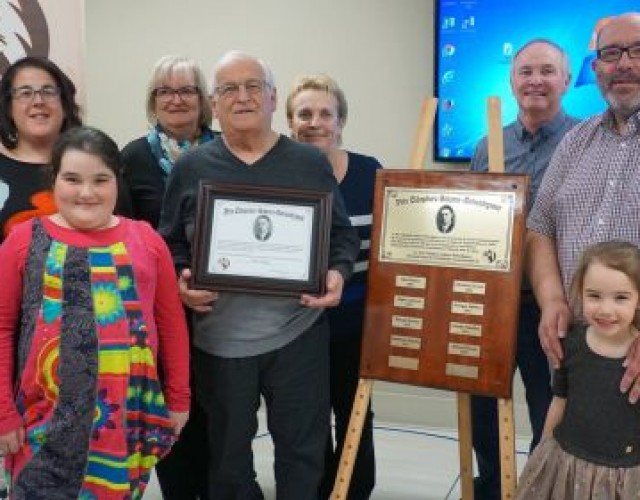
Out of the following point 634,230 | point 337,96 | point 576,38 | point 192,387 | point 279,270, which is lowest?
point 192,387

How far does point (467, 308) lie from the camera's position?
224 centimetres

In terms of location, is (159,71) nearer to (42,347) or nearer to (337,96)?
(337,96)

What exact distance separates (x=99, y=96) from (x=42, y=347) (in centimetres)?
282

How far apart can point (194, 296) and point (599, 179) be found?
3.79 ft

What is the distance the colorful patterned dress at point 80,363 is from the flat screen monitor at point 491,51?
2.14 meters

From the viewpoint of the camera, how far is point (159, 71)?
99.9 inches

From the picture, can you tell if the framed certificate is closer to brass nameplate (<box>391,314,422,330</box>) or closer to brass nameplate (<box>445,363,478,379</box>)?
brass nameplate (<box>391,314,422,330</box>)

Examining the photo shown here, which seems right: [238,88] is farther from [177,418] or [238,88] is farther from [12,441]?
[12,441]

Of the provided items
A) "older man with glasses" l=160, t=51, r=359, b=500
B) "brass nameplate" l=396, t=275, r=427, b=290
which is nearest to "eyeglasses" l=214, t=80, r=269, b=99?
"older man with glasses" l=160, t=51, r=359, b=500

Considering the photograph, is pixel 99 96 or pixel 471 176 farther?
pixel 99 96

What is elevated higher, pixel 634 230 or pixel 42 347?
pixel 634 230

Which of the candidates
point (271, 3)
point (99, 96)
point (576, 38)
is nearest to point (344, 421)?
point (576, 38)

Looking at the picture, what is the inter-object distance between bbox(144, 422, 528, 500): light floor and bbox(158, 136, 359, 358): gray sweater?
128 centimetres

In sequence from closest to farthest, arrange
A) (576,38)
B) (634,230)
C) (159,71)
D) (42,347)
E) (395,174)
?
1. (42,347)
2. (634,230)
3. (395,174)
4. (159,71)
5. (576,38)
